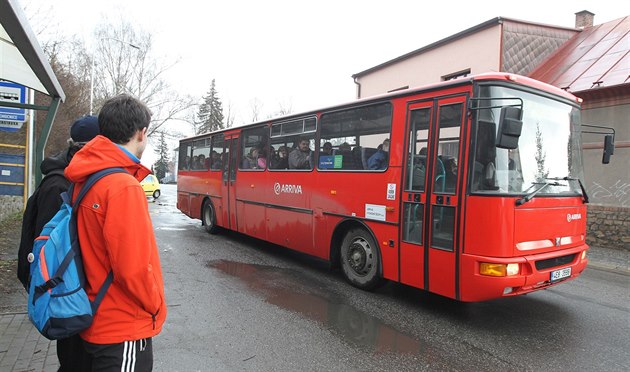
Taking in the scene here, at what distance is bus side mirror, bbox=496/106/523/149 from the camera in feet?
13.5

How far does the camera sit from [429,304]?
554cm

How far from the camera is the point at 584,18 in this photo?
54.5ft

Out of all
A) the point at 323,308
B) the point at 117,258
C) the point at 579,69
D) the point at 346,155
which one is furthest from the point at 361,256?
the point at 579,69

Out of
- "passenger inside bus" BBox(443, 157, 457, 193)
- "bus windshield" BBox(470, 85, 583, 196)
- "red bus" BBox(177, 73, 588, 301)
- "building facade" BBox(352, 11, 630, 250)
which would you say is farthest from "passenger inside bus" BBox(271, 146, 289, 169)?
"building facade" BBox(352, 11, 630, 250)

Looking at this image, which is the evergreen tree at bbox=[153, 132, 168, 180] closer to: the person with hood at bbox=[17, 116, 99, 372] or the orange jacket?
the person with hood at bbox=[17, 116, 99, 372]

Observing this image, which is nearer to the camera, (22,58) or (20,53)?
(20,53)

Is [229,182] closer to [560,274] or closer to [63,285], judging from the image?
[560,274]

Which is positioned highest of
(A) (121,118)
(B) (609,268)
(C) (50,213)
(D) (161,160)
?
(D) (161,160)

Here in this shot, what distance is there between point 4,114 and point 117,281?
31.0 ft

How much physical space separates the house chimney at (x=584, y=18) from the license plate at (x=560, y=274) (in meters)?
16.1

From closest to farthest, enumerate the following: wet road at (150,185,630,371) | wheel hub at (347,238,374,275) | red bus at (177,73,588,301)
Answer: wet road at (150,185,630,371) → red bus at (177,73,588,301) → wheel hub at (347,238,374,275)

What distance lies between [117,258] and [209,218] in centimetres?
991

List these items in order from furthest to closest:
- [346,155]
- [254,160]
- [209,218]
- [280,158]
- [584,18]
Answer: [584,18], [209,218], [254,160], [280,158], [346,155]

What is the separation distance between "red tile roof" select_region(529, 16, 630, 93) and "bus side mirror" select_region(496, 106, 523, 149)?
8.84 metres
